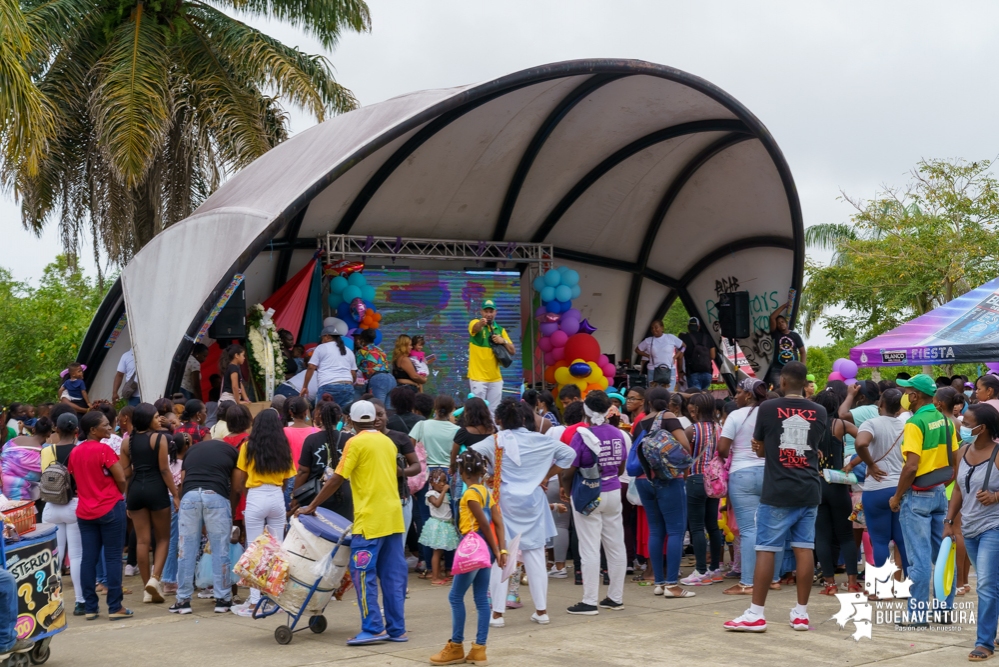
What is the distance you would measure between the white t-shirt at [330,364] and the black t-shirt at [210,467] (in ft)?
18.8

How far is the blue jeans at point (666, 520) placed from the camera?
8.31 metres

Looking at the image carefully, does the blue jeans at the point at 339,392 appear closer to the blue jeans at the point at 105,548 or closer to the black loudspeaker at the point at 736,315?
the blue jeans at the point at 105,548

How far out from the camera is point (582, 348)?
18000 millimetres

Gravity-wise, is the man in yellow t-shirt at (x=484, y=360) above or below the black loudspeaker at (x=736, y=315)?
below

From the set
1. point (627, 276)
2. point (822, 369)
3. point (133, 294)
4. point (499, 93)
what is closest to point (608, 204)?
point (627, 276)

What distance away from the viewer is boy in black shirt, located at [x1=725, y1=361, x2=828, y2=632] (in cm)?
692

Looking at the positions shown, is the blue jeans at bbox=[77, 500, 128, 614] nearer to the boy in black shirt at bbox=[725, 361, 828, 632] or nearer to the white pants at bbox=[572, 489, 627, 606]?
the white pants at bbox=[572, 489, 627, 606]

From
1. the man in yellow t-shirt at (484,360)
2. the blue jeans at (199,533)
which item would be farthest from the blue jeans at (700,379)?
the blue jeans at (199,533)

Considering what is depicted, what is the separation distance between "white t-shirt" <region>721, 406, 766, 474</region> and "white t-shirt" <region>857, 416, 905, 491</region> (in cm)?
79

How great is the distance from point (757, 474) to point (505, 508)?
213 cm

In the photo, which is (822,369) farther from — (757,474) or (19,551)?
(19,551)

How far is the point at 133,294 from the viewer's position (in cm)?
1401

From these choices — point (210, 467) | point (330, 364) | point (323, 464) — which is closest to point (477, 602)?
point (323, 464)

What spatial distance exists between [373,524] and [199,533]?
6.53 ft
